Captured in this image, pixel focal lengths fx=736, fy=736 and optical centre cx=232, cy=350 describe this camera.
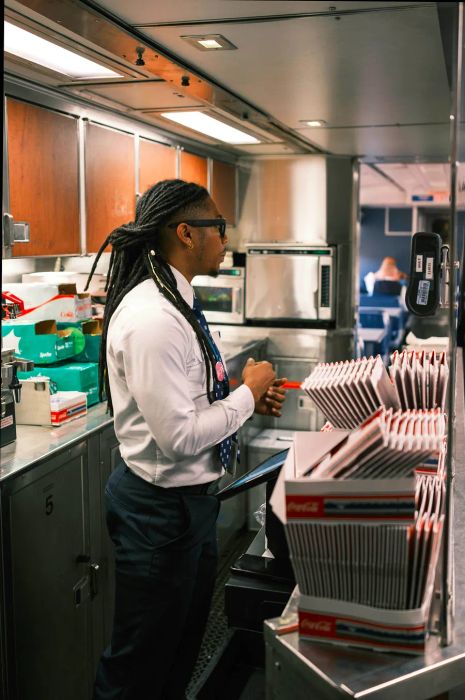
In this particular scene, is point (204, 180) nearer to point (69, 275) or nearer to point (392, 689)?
point (69, 275)

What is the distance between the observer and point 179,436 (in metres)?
1.76

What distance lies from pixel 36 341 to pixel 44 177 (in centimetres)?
67

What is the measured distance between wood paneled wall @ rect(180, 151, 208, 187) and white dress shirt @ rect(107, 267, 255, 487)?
266cm

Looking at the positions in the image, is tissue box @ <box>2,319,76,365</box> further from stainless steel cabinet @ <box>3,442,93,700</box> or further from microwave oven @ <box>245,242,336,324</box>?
microwave oven @ <box>245,242,336,324</box>

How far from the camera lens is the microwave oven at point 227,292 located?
5.49 m

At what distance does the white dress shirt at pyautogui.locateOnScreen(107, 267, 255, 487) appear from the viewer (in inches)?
69.2

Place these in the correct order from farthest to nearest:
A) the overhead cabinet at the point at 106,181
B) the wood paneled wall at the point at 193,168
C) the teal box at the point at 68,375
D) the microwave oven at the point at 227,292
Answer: the microwave oven at the point at 227,292
the wood paneled wall at the point at 193,168
the overhead cabinet at the point at 106,181
the teal box at the point at 68,375

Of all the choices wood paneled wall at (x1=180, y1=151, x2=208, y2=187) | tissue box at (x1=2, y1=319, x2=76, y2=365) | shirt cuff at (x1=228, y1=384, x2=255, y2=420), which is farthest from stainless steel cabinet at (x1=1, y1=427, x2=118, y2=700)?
wood paneled wall at (x1=180, y1=151, x2=208, y2=187)

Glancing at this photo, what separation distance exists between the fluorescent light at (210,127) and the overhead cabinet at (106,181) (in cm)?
28

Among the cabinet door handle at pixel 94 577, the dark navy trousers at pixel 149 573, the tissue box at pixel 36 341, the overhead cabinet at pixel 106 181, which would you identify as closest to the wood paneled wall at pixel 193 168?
the overhead cabinet at pixel 106 181

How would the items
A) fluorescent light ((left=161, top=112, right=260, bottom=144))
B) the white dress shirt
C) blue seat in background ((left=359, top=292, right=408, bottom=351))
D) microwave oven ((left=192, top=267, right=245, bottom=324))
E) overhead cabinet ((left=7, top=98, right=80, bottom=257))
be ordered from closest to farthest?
1. the white dress shirt
2. overhead cabinet ((left=7, top=98, right=80, bottom=257))
3. fluorescent light ((left=161, top=112, right=260, bottom=144))
4. microwave oven ((left=192, top=267, right=245, bottom=324))
5. blue seat in background ((left=359, top=292, right=408, bottom=351))

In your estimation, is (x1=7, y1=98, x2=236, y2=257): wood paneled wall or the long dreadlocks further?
(x1=7, y1=98, x2=236, y2=257): wood paneled wall

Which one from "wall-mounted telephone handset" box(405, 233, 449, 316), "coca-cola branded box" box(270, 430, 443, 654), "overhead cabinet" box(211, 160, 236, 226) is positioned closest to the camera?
"coca-cola branded box" box(270, 430, 443, 654)

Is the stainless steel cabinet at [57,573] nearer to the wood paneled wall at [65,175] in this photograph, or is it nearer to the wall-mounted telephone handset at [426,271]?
the wood paneled wall at [65,175]
